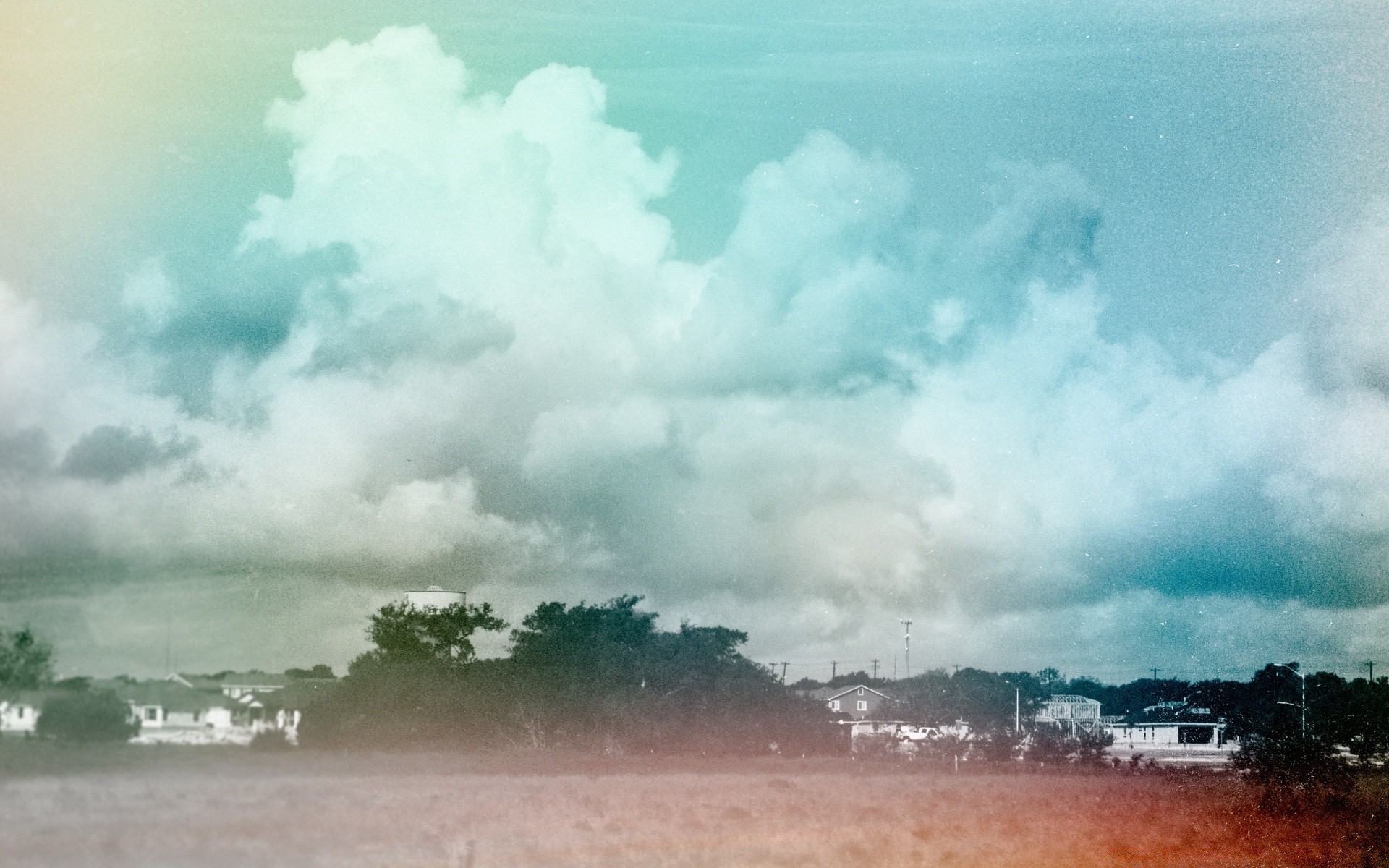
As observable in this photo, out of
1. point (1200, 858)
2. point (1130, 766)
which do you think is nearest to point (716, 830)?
point (1200, 858)

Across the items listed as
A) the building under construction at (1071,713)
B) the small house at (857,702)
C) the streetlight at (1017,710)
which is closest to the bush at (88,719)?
the small house at (857,702)

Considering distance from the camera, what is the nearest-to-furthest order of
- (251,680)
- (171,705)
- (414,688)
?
(171,705)
(251,680)
(414,688)

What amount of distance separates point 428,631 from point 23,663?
10.9 metres

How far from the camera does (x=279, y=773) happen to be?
64.8 feet

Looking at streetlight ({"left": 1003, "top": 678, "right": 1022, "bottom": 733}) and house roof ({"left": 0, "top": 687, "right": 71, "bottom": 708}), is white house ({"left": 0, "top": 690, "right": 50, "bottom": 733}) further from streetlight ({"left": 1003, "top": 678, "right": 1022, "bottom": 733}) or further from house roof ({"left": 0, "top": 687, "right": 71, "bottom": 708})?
streetlight ({"left": 1003, "top": 678, "right": 1022, "bottom": 733})

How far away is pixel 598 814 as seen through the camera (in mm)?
25641

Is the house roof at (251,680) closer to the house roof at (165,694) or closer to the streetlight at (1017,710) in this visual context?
the house roof at (165,694)

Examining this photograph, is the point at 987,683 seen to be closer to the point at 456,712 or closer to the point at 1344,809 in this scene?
the point at 1344,809

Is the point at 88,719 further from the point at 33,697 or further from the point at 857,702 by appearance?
the point at 857,702

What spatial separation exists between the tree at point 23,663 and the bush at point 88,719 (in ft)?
1.64

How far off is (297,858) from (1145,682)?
29885 millimetres

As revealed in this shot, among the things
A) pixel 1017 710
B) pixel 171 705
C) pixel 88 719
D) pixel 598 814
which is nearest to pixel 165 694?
pixel 171 705

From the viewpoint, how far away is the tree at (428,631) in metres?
28.2

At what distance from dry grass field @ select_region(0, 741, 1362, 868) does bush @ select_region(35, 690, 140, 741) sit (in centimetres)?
34
